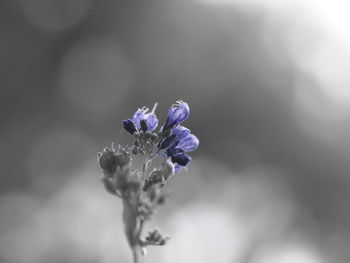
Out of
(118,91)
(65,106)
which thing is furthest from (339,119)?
(65,106)

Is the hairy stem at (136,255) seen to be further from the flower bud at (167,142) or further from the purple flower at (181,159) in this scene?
the flower bud at (167,142)

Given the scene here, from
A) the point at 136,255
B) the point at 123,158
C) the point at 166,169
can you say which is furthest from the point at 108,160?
the point at 136,255

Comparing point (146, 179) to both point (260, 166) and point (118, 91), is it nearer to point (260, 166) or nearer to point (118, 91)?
point (260, 166)

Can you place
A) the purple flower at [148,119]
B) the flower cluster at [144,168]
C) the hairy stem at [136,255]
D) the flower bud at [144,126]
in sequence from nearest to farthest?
1. the hairy stem at [136,255]
2. the flower cluster at [144,168]
3. the flower bud at [144,126]
4. the purple flower at [148,119]

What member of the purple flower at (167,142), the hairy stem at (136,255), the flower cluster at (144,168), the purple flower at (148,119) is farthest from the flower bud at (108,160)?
the hairy stem at (136,255)

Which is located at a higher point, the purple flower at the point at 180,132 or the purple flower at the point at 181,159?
the purple flower at the point at 180,132

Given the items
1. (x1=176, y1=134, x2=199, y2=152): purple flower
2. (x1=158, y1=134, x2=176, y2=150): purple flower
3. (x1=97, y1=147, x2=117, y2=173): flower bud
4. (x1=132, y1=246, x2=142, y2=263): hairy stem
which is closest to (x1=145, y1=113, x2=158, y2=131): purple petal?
(x1=158, y1=134, x2=176, y2=150): purple flower

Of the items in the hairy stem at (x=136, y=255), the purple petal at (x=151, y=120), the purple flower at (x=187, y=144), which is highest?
the purple petal at (x=151, y=120)

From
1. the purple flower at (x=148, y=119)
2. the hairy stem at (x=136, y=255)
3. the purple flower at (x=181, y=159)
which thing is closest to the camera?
the hairy stem at (x=136, y=255)

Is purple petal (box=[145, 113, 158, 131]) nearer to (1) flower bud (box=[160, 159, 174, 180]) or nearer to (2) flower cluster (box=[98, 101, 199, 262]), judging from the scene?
(2) flower cluster (box=[98, 101, 199, 262])
